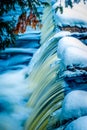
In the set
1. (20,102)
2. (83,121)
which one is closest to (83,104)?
(83,121)

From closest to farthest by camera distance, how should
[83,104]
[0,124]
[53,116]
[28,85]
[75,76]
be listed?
1. [83,104]
2. [53,116]
3. [75,76]
4. [0,124]
5. [28,85]

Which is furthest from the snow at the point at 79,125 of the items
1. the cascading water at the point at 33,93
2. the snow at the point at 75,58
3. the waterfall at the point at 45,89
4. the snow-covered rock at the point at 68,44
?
the snow-covered rock at the point at 68,44

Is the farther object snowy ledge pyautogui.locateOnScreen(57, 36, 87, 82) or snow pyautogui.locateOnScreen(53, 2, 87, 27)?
snow pyautogui.locateOnScreen(53, 2, 87, 27)

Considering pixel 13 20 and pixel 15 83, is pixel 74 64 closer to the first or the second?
pixel 13 20

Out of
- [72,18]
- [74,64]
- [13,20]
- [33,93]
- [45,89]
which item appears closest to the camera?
[13,20]

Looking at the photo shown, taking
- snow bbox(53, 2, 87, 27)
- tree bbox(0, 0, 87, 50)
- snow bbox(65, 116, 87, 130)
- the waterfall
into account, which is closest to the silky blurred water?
the waterfall

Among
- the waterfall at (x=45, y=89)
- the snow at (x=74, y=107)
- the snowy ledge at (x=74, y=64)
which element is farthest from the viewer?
the snowy ledge at (x=74, y=64)

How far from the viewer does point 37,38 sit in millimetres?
11008

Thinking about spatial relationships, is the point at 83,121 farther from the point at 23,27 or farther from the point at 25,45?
the point at 25,45

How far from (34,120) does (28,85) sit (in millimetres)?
2182

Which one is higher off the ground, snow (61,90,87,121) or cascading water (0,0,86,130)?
cascading water (0,0,86,130)

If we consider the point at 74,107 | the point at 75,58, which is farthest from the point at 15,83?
the point at 74,107

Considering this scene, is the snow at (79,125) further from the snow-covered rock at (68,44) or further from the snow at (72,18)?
the snow at (72,18)

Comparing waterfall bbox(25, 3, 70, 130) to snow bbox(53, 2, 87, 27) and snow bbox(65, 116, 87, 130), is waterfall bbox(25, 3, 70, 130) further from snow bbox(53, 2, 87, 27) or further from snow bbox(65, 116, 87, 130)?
snow bbox(65, 116, 87, 130)
